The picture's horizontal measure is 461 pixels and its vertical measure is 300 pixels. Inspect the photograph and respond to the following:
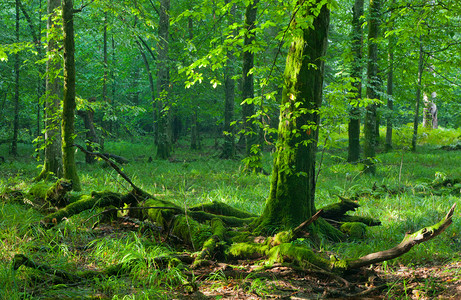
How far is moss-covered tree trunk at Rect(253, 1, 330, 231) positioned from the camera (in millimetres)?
4359

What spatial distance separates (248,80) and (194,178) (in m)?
4.00

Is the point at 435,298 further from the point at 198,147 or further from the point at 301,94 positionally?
the point at 198,147

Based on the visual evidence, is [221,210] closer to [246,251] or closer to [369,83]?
[246,251]

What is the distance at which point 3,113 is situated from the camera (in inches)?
704

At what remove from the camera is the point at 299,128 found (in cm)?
439

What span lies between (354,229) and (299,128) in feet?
5.64

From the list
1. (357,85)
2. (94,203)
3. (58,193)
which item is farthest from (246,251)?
(357,85)

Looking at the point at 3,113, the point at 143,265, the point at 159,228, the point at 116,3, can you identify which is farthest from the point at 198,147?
the point at 143,265

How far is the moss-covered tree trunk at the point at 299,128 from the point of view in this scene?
436 cm

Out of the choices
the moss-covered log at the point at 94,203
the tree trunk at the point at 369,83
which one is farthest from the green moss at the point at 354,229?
the tree trunk at the point at 369,83

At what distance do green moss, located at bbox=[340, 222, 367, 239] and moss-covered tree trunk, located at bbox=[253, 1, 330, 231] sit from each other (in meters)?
0.83

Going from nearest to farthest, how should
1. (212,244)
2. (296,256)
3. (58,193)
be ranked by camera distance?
(296,256) → (212,244) → (58,193)

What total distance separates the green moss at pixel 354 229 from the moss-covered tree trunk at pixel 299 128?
833 millimetres

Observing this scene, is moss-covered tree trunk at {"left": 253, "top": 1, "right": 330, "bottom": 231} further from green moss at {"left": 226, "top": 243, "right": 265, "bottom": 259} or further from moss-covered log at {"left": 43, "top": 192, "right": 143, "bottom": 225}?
moss-covered log at {"left": 43, "top": 192, "right": 143, "bottom": 225}
